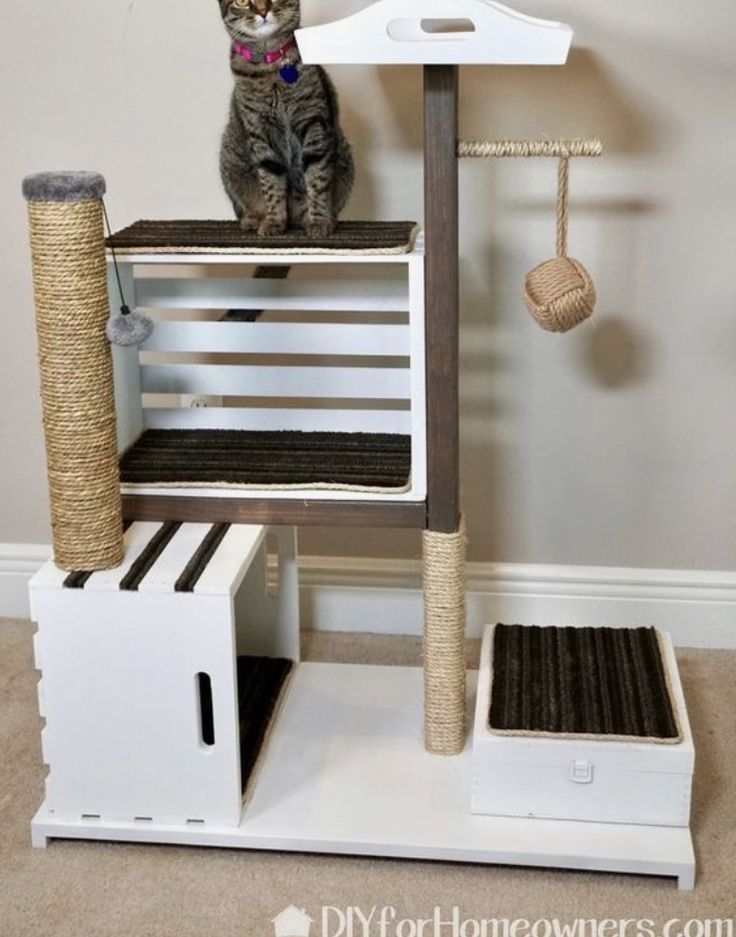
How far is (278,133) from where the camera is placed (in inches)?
78.6

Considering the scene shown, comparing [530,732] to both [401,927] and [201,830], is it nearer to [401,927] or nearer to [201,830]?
[401,927]

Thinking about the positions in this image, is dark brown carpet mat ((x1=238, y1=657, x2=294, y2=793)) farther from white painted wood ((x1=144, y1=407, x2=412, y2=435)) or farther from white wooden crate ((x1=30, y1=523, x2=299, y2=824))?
white painted wood ((x1=144, y1=407, x2=412, y2=435))

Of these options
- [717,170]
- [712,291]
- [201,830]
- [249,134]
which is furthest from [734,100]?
[201,830]

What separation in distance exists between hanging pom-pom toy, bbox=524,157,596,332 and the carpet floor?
28.8 inches

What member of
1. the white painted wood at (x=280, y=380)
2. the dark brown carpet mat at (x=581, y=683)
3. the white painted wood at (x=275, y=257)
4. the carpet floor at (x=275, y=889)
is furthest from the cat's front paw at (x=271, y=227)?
the carpet floor at (x=275, y=889)

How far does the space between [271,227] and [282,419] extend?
0.31 m

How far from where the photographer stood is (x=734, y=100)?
2.16 m

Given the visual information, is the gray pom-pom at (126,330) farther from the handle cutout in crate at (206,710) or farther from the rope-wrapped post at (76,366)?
the handle cutout in crate at (206,710)

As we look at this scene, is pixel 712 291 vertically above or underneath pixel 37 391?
above

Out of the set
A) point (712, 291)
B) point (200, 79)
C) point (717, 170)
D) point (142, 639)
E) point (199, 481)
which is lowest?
point (142, 639)

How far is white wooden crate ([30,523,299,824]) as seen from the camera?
5.99 feet

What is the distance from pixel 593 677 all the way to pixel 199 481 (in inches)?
25.5

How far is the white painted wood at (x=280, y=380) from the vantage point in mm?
2086

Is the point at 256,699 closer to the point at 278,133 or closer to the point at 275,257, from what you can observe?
the point at 275,257
